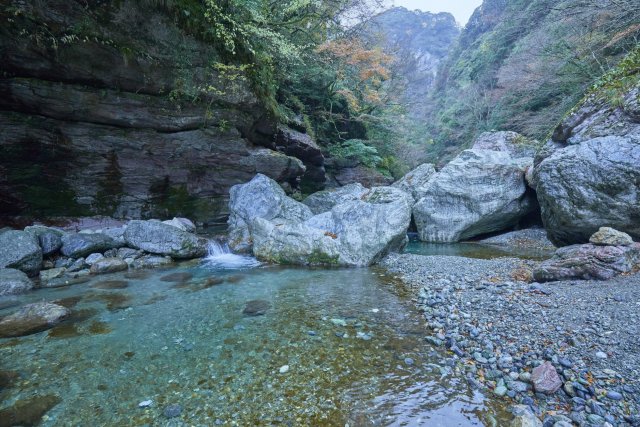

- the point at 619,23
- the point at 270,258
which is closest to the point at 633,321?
the point at 270,258

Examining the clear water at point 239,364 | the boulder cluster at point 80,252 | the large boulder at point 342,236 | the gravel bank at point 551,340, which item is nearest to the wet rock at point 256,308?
the clear water at point 239,364

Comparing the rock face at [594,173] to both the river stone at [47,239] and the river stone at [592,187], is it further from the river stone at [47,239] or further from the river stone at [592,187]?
the river stone at [47,239]

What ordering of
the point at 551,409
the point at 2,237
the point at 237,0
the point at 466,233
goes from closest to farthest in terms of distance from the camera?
the point at 551,409
the point at 2,237
the point at 237,0
the point at 466,233

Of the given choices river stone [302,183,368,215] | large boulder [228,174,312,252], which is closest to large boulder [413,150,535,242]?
river stone [302,183,368,215]

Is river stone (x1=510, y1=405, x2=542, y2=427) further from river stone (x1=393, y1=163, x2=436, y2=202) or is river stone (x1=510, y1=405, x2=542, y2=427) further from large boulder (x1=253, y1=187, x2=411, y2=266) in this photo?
river stone (x1=393, y1=163, x2=436, y2=202)

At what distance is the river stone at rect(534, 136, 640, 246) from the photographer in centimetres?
695

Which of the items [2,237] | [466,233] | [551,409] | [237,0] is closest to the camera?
[551,409]

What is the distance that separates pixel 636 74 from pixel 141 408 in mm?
11804

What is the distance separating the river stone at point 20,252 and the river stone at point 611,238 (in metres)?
11.6

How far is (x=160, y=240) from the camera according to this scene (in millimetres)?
8531

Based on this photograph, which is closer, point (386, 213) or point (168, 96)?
point (386, 213)

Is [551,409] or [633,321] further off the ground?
[633,321]

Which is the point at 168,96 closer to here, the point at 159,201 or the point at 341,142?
the point at 159,201

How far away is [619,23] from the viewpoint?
11156 mm
